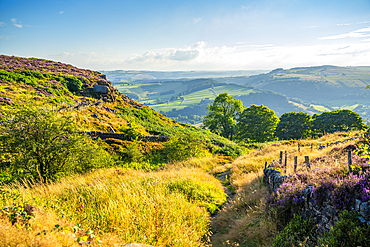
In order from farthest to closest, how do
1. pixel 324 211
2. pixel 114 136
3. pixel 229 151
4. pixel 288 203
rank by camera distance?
pixel 229 151 → pixel 114 136 → pixel 288 203 → pixel 324 211

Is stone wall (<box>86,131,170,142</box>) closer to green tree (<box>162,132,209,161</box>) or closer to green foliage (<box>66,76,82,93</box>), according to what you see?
green tree (<box>162,132,209,161</box>)

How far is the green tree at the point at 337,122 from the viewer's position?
118ft

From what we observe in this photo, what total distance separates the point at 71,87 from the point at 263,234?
42337mm

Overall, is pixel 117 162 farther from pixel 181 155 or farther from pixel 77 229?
pixel 77 229

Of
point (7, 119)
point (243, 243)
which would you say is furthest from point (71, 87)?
point (243, 243)

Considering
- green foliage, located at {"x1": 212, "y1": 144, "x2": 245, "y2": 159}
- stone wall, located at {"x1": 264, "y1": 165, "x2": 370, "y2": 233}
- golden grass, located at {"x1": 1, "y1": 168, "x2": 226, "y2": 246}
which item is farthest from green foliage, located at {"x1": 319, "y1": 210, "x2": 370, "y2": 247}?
green foliage, located at {"x1": 212, "y1": 144, "x2": 245, "y2": 159}

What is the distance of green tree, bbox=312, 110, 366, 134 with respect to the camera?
3588cm

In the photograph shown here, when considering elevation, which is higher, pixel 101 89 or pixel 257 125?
pixel 101 89

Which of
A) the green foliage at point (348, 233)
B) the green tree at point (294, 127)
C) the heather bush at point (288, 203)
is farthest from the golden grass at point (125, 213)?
the green tree at point (294, 127)

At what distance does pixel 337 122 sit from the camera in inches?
1478

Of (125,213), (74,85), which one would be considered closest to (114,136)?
(125,213)

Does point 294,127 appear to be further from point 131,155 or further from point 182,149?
point 131,155

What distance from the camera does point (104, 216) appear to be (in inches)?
175

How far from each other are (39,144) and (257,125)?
127 ft
